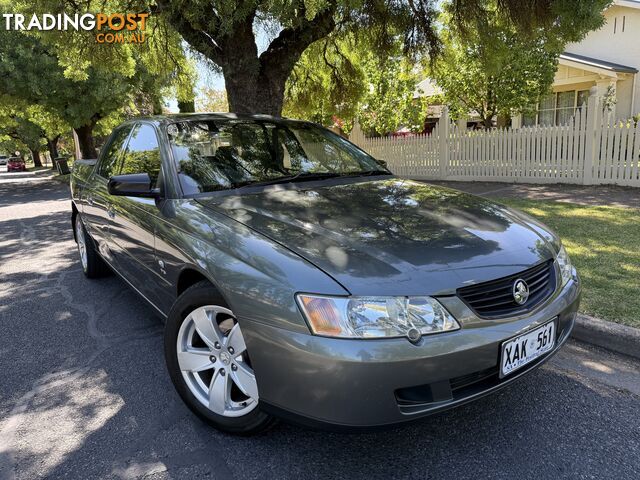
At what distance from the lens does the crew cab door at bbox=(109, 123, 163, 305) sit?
3.00 m

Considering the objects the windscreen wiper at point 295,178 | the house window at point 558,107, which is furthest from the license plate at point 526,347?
the house window at point 558,107

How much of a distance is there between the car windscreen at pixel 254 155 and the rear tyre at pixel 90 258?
2168mm

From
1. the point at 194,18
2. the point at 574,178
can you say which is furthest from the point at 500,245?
the point at 574,178

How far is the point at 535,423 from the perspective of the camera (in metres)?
2.44

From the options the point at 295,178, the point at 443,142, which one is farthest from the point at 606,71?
the point at 295,178

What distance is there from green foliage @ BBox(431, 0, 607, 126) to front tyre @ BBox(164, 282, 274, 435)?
17.4ft

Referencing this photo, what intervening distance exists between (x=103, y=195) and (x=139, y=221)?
1.07 metres

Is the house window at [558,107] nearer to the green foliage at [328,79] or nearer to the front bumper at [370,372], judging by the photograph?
the green foliage at [328,79]

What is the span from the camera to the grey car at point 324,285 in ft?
6.06

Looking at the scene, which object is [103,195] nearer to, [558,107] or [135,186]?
[135,186]

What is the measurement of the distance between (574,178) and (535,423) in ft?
29.6

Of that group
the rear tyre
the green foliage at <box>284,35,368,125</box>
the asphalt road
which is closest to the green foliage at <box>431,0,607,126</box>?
the green foliage at <box>284,35,368,125</box>

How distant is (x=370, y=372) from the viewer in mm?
1787

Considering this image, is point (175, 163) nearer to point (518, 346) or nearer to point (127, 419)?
point (127, 419)
